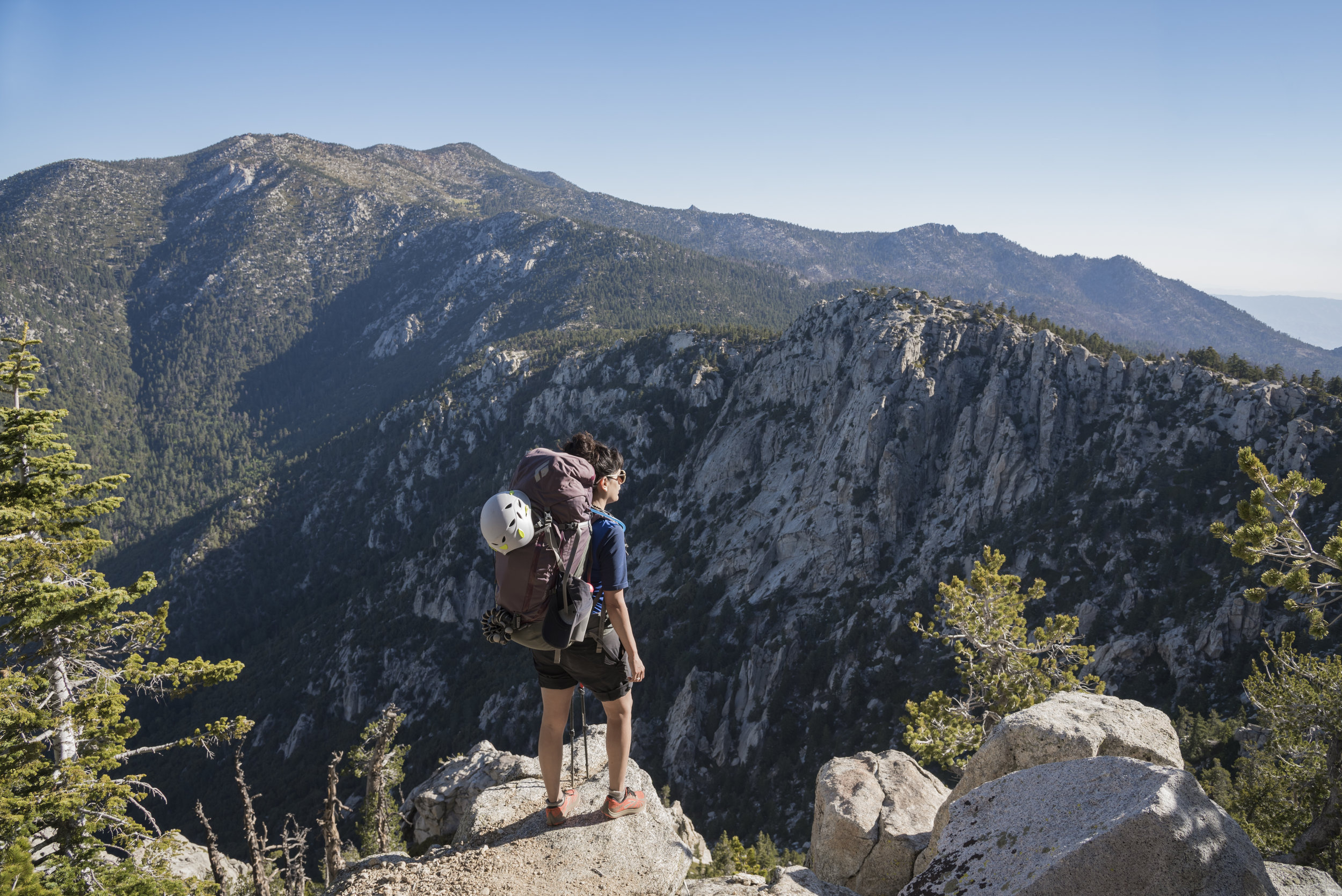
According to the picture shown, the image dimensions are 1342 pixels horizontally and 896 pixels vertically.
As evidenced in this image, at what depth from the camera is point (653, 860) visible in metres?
9.02

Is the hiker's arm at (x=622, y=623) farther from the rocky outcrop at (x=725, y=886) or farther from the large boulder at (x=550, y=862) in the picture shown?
the rocky outcrop at (x=725, y=886)

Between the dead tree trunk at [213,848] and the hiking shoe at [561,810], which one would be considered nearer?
the hiking shoe at [561,810]

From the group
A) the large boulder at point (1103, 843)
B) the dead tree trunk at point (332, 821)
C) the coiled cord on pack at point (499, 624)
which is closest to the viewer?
the large boulder at point (1103, 843)

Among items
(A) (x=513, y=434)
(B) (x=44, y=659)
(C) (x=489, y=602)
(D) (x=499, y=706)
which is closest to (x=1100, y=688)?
(B) (x=44, y=659)

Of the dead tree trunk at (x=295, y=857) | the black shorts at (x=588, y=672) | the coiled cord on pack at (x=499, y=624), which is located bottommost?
the dead tree trunk at (x=295, y=857)

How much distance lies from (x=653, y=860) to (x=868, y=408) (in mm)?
93199

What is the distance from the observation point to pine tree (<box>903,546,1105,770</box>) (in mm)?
21625

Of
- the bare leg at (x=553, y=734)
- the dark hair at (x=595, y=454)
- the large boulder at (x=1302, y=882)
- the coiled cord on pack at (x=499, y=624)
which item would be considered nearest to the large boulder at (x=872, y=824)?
the large boulder at (x=1302, y=882)

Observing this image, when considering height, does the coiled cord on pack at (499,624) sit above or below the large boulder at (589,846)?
above

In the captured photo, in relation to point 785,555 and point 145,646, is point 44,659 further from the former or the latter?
point 785,555

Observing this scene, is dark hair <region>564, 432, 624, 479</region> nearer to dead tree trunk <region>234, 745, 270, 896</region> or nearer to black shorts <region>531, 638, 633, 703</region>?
black shorts <region>531, 638, 633, 703</region>

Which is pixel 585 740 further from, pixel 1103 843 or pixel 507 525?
pixel 1103 843

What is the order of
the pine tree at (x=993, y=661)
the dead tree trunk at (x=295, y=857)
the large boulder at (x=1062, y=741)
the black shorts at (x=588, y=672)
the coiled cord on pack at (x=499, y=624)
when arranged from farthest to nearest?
the dead tree trunk at (x=295, y=857) → the pine tree at (x=993, y=661) → the large boulder at (x=1062, y=741) → the black shorts at (x=588, y=672) → the coiled cord on pack at (x=499, y=624)

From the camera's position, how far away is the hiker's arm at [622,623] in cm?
795
